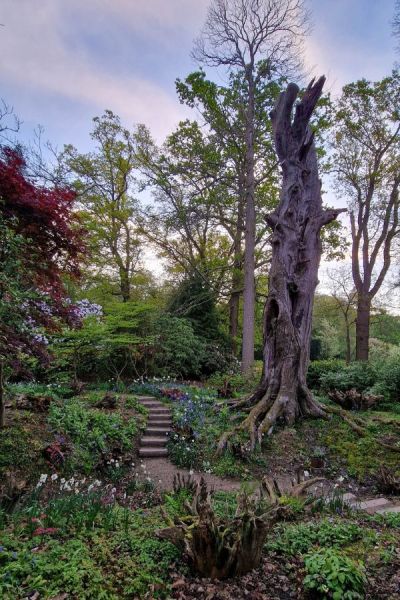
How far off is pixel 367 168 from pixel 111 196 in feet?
39.2

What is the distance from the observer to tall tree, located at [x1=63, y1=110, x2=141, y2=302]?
15.9m

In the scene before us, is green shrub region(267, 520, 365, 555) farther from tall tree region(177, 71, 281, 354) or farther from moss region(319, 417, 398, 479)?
tall tree region(177, 71, 281, 354)

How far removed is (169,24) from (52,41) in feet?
9.18

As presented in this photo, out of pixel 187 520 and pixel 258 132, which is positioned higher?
pixel 258 132

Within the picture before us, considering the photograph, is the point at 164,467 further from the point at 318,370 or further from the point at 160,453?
the point at 318,370

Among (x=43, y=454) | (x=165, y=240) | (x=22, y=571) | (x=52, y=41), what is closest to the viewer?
(x=22, y=571)

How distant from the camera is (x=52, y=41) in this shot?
5090 millimetres

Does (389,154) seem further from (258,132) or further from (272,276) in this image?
(272,276)

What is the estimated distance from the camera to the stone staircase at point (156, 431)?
551 cm

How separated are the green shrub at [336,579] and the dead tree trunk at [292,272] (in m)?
3.96

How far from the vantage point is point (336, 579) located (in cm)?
181

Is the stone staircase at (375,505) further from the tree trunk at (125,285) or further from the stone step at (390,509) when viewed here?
the tree trunk at (125,285)

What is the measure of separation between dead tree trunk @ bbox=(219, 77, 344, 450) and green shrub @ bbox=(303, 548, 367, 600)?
3960 mm

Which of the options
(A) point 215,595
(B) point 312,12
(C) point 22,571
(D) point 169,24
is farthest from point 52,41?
(B) point 312,12
